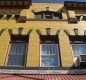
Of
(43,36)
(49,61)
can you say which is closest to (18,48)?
(43,36)

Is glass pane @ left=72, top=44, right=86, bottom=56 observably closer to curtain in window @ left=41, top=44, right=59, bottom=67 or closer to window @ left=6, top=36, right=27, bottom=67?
curtain in window @ left=41, top=44, right=59, bottom=67

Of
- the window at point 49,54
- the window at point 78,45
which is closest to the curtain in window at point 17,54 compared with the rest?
the window at point 49,54

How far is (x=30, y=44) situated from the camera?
488 inches

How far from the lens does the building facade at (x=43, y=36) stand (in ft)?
37.7

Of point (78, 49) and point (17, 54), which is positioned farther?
point (78, 49)

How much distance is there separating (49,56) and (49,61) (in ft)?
1.13

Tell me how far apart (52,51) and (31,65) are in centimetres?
181

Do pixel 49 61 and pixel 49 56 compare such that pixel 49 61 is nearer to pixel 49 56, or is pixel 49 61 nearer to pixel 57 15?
pixel 49 56

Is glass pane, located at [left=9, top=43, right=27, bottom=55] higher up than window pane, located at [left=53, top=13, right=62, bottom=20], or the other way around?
window pane, located at [left=53, top=13, right=62, bottom=20]

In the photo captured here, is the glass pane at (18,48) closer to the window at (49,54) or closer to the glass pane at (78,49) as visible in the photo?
the window at (49,54)

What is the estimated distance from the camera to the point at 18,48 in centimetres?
1268

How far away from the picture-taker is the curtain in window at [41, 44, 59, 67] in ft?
38.7

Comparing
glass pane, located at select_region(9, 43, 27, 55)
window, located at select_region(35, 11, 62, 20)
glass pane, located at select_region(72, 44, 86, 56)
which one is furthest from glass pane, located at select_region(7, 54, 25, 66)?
window, located at select_region(35, 11, 62, 20)

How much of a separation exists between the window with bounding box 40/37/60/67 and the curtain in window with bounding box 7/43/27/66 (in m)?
1.05
